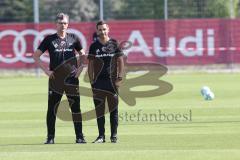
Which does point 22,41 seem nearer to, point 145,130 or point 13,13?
point 13,13

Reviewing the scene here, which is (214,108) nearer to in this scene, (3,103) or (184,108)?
(184,108)

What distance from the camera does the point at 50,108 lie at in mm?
14531

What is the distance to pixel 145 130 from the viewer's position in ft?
53.0

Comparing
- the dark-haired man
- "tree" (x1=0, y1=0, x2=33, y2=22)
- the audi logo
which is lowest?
the audi logo

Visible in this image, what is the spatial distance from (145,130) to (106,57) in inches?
98.7

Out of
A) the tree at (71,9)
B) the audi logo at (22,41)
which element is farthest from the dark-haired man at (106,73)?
the tree at (71,9)

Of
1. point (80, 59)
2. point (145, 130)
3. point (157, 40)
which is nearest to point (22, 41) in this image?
point (157, 40)

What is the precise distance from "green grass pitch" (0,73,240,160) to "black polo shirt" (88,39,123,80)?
1.26 m

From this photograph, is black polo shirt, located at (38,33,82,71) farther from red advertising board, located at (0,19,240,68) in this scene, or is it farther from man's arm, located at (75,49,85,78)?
red advertising board, located at (0,19,240,68)

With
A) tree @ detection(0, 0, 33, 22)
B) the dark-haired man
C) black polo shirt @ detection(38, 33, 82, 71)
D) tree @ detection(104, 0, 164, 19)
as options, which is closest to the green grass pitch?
the dark-haired man

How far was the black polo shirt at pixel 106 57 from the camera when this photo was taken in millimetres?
14227

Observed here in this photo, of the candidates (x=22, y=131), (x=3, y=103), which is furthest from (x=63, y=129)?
(x=3, y=103)

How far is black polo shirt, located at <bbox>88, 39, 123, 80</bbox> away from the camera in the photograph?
1423 centimetres

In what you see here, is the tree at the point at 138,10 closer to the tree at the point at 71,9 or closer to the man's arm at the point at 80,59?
the tree at the point at 71,9
